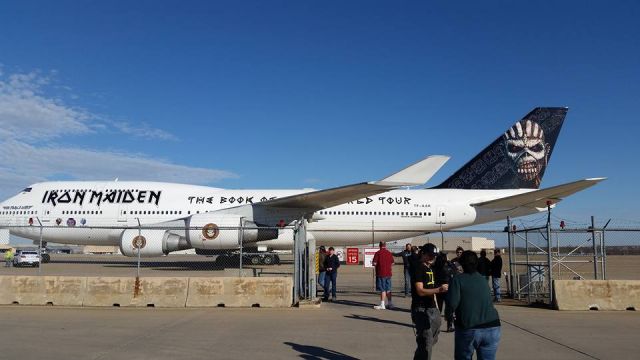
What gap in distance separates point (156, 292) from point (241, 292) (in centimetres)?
185

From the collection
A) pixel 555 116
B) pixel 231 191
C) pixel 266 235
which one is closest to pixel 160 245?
pixel 266 235

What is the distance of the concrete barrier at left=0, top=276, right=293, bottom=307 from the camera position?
11.1 meters

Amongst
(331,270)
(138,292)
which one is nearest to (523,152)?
(331,270)

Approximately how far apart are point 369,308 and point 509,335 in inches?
150

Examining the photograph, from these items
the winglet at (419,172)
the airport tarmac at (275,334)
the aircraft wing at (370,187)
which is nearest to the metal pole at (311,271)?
the airport tarmac at (275,334)

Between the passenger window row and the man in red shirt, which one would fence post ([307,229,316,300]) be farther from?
the passenger window row

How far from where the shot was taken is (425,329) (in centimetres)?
563

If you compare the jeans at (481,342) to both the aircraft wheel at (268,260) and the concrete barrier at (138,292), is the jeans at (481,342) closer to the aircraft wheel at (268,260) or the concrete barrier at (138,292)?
the concrete barrier at (138,292)

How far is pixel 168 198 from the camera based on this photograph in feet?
81.9

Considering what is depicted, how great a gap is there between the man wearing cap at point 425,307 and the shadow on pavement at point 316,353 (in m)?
1.17

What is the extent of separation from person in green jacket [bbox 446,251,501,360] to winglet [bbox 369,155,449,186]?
15174 millimetres

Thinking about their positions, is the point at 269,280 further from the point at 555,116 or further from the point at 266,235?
the point at 555,116

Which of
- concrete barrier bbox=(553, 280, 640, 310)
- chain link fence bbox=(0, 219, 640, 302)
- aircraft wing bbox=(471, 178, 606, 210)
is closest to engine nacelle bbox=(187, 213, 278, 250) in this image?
chain link fence bbox=(0, 219, 640, 302)

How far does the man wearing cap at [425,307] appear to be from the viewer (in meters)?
5.57
